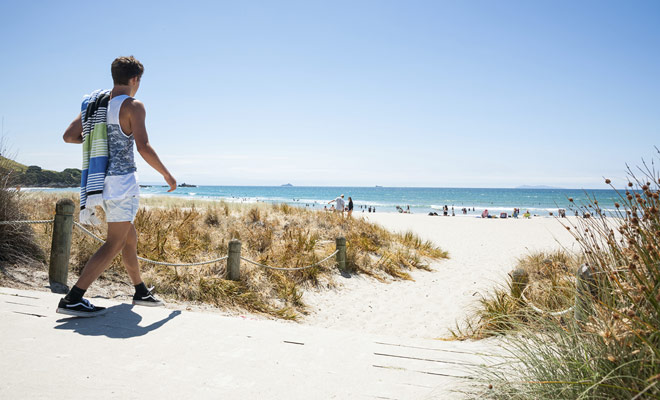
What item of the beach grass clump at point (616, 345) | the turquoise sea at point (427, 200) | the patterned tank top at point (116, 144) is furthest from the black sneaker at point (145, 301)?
the turquoise sea at point (427, 200)

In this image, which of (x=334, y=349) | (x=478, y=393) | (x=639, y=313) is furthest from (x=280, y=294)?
(x=639, y=313)

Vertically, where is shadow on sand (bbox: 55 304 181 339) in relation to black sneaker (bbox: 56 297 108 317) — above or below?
below

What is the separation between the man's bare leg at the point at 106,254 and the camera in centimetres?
297

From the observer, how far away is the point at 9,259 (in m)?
4.72

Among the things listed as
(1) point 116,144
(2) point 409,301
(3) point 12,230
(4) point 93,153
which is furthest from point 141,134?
(2) point 409,301

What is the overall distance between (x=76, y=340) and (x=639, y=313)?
325cm

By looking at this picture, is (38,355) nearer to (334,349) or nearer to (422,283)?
(334,349)

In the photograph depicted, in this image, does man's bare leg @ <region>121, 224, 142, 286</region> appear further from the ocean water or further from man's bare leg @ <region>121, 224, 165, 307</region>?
the ocean water

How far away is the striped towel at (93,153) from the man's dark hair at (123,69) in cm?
16

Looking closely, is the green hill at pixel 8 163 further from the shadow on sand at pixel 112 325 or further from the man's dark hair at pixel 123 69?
the shadow on sand at pixel 112 325

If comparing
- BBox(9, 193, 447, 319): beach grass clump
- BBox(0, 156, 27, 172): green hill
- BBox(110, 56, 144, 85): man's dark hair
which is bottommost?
BBox(9, 193, 447, 319): beach grass clump

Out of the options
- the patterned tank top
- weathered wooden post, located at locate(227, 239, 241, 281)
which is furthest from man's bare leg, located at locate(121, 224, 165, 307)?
weathered wooden post, located at locate(227, 239, 241, 281)

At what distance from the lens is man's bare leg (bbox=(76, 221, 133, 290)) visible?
2973mm

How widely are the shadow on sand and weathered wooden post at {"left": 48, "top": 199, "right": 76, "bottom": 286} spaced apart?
5.28ft
